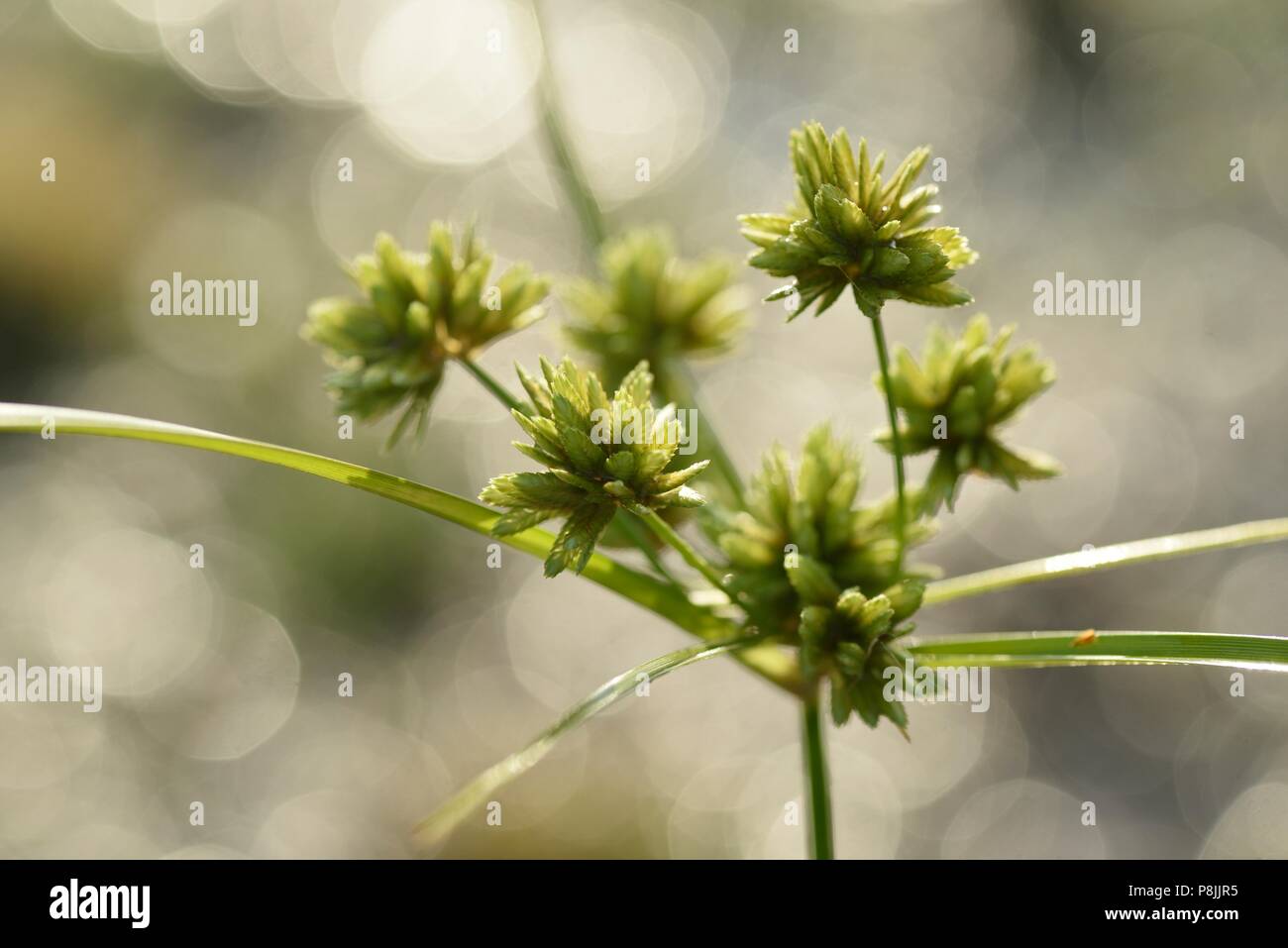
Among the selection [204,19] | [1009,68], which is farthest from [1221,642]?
[204,19]

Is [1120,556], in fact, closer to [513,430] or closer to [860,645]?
[860,645]
